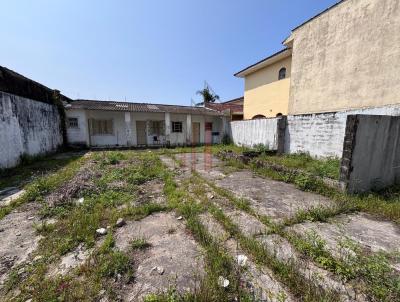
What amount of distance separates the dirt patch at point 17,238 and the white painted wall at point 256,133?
8664 mm

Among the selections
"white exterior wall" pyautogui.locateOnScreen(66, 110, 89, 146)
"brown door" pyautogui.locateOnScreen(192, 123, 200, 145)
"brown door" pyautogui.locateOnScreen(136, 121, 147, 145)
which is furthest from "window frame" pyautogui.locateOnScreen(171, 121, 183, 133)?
"white exterior wall" pyautogui.locateOnScreen(66, 110, 89, 146)

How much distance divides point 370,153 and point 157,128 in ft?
43.6

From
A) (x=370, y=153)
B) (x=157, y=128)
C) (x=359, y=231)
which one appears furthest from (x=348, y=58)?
(x=157, y=128)

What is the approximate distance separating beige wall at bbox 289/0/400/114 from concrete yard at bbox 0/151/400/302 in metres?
5.63

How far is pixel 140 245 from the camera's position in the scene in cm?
255

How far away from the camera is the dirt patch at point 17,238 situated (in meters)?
2.29

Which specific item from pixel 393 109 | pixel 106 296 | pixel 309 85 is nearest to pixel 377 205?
pixel 393 109

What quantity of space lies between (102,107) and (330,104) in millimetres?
13545

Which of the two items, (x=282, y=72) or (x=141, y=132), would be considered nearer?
(x=282, y=72)

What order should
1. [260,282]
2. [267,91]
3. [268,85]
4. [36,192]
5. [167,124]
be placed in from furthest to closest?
[167,124] → [267,91] → [268,85] → [36,192] → [260,282]

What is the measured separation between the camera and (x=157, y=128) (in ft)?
49.9

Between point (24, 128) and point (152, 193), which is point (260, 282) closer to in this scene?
point (152, 193)

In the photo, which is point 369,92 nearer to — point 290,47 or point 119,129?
point 290,47

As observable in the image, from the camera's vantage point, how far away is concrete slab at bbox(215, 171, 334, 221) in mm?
3655
